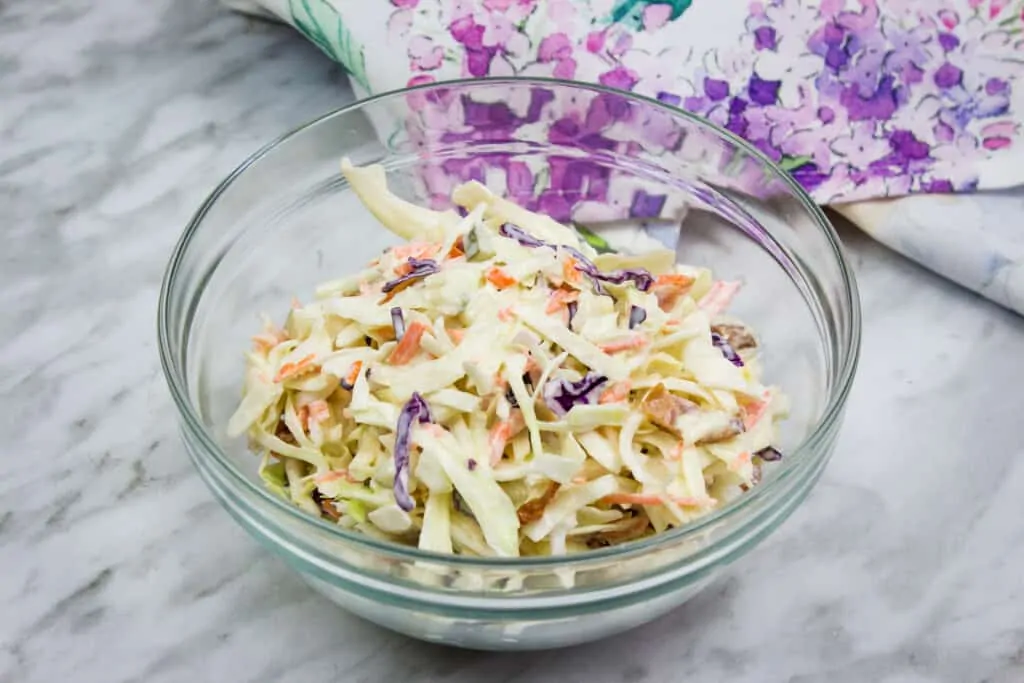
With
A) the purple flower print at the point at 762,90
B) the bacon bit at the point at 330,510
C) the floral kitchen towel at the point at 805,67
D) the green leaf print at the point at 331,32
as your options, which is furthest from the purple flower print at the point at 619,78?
the bacon bit at the point at 330,510

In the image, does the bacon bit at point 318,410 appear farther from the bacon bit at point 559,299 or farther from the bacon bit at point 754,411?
the bacon bit at point 754,411

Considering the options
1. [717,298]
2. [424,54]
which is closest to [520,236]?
[717,298]

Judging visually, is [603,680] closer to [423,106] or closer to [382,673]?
[382,673]

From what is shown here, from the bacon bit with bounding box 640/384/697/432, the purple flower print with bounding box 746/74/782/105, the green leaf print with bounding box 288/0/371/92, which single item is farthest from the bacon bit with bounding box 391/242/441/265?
the purple flower print with bounding box 746/74/782/105

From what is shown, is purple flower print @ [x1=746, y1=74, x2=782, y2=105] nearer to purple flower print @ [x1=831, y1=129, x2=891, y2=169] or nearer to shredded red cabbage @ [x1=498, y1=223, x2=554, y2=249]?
purple flower print @ [x1=831, y1=129, x2=891, y2=169]

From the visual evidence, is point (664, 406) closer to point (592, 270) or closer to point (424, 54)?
point (592, 270)

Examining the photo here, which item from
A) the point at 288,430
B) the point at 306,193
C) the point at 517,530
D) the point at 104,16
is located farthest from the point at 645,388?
the point at 104,16
